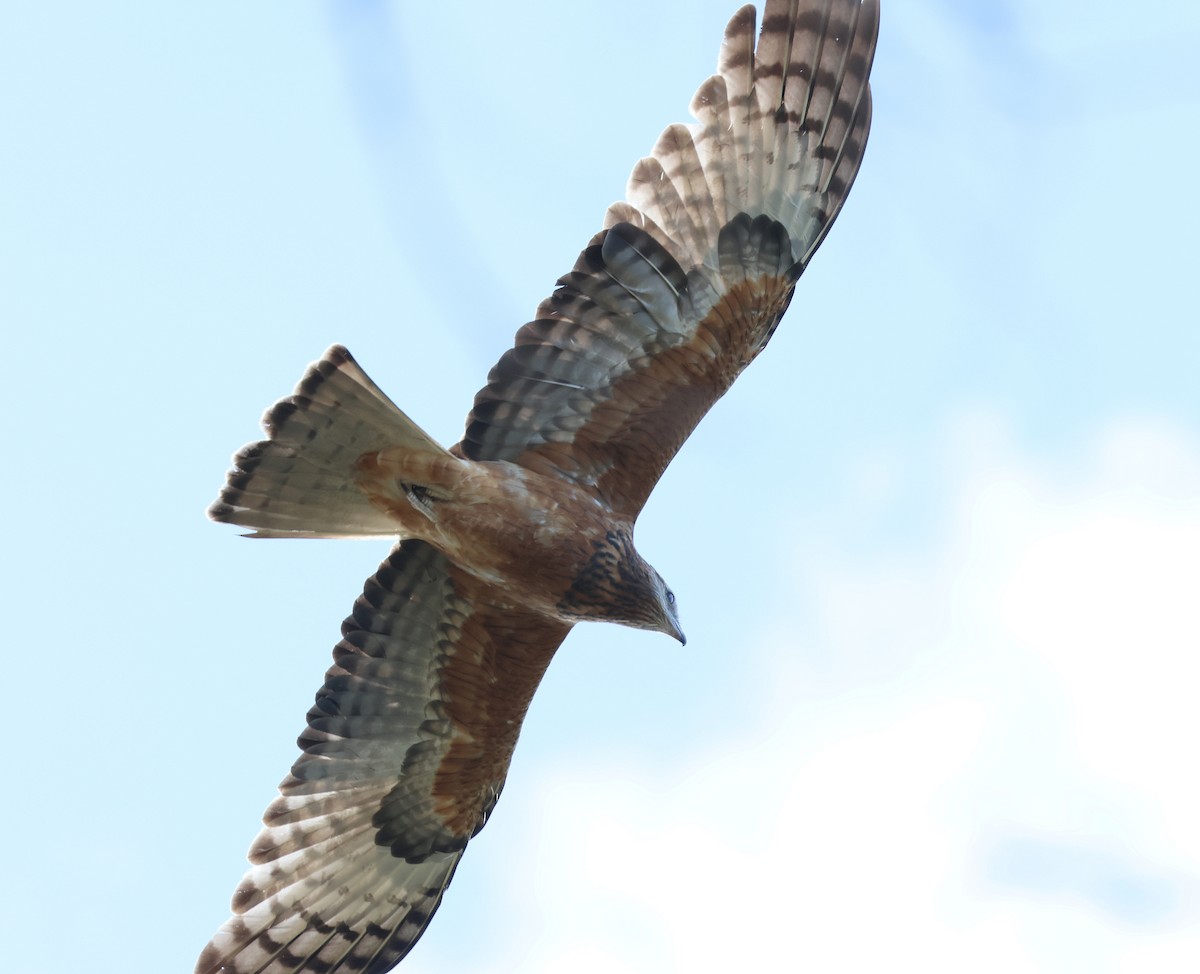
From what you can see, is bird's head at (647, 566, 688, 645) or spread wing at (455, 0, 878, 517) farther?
spread wing at (455, 0, 878, 517)

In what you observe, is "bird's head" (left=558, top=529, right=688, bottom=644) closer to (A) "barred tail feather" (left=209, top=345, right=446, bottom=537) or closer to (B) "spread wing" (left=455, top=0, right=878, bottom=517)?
(B) "spread wing" (left=455, top=0, right=878, bottom=517)

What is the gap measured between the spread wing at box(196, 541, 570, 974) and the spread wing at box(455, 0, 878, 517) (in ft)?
2.97

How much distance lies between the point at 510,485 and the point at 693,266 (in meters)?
1.41

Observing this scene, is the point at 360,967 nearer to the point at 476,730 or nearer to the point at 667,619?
the point at 476,730

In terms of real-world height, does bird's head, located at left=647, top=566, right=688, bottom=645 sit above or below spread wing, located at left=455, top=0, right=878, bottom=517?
below

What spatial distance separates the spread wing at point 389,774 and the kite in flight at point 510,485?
0.04 ft

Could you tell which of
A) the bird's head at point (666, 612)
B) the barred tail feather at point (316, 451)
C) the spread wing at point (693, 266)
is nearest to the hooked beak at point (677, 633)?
the bird's head at point (666, 612)

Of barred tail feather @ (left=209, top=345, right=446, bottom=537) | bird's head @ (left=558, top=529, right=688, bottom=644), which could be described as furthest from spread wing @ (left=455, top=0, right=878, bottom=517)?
barred tail feather @ (left=209, top=345, right=446, bottom=537)

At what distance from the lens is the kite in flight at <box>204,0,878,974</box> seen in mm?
7867

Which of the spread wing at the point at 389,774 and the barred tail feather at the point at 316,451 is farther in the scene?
the spread wing at the point at 389,774

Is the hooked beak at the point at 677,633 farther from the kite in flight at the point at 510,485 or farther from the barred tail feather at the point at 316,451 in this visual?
the barred tail feather at the point at 316,451

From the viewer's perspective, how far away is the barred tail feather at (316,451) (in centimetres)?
768

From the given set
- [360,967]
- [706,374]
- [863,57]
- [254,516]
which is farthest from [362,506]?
[863,57]

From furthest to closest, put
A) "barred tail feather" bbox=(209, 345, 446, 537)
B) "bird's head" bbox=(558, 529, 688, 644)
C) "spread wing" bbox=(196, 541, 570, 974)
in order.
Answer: "spread wing" bbox=(196, 541, 570, 974), "bird's head" bbox=(558, 529, 688, 644), "barred tail feather" bbox=(209, 345, 446, 537)
